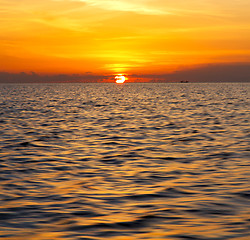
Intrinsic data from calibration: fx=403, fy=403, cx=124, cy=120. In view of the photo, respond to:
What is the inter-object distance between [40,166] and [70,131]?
1165cm

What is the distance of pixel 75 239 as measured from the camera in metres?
8.29

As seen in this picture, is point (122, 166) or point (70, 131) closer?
point (122, 166)

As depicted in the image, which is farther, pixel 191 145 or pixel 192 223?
pixel 191 145

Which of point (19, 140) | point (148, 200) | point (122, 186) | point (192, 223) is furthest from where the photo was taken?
point (19, 140)

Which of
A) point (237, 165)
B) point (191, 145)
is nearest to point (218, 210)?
point (237, 165)

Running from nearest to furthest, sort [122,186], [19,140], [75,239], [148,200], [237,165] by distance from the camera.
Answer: [75,239] < [148,200] < [122,186] < [237,165] < [19,140]

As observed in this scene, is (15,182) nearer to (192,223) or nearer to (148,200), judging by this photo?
(148,200)

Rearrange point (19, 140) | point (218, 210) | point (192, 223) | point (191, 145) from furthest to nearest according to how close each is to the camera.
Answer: point (19, 140) → point (191, 145) → point (218, 210) → point (192, 223)

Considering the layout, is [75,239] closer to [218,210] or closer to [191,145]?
[218,210]

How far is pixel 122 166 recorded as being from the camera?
15.5 meters

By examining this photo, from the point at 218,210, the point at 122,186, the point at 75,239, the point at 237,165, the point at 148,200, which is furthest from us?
the point at 237,165

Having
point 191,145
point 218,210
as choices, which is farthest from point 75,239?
point 191,145

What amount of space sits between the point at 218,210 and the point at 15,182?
21.8ft

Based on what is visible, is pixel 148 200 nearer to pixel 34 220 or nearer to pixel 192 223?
pixel 192 223
